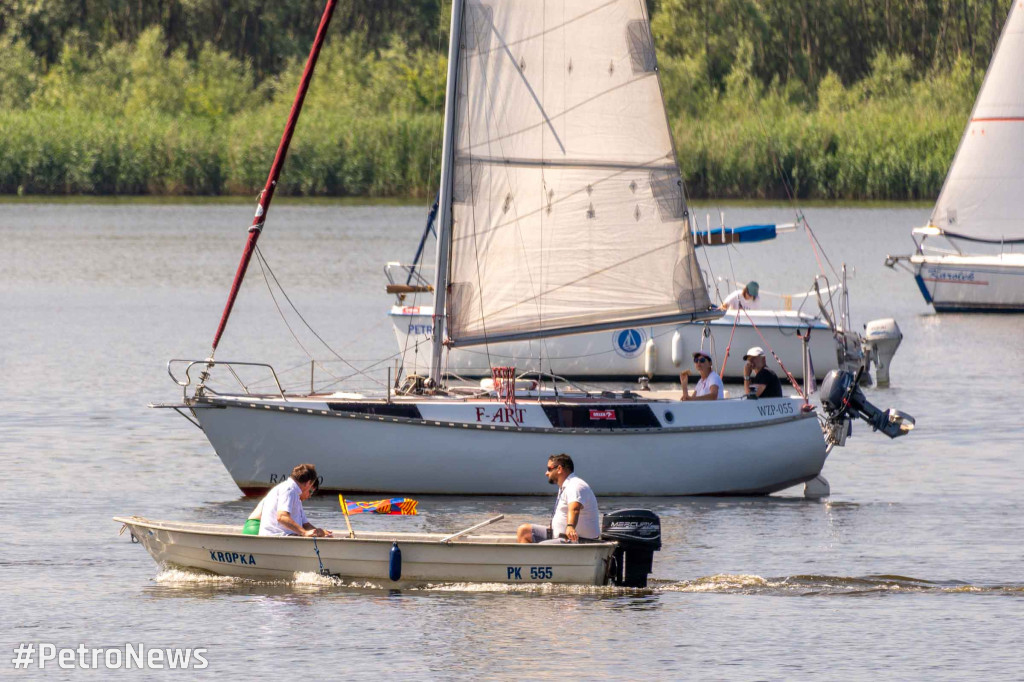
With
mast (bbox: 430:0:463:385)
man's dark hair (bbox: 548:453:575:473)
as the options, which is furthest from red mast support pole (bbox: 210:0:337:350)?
man's dark hair (bbox: 548:453:575:473)

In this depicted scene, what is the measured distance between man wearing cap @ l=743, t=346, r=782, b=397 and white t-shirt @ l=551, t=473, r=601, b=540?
6092 millimetres

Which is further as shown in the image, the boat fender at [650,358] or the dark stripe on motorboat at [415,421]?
the boat fender at [650,358]

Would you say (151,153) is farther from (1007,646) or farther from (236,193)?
(1007,646)

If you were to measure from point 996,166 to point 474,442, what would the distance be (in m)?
30.5

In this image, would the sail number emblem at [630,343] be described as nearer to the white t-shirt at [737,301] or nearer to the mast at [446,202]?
the white t-shirt at [737,301]

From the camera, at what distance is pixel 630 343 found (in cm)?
3841

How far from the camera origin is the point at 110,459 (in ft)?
96.5

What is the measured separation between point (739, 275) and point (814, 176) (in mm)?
25544

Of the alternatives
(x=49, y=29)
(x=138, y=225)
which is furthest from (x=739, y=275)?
(x=49, y=29)

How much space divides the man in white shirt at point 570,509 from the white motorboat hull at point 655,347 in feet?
54.2

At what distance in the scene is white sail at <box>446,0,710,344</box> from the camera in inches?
1019

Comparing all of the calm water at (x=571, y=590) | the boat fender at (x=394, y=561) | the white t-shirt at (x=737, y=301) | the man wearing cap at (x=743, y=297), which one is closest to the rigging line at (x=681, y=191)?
the calm water at (x=571, y=590)

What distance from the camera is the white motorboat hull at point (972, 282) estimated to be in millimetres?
51406

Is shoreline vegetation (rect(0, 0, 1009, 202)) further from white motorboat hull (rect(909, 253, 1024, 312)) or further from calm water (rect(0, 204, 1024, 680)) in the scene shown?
calm water (rect(0, 204, 1024, 680))
